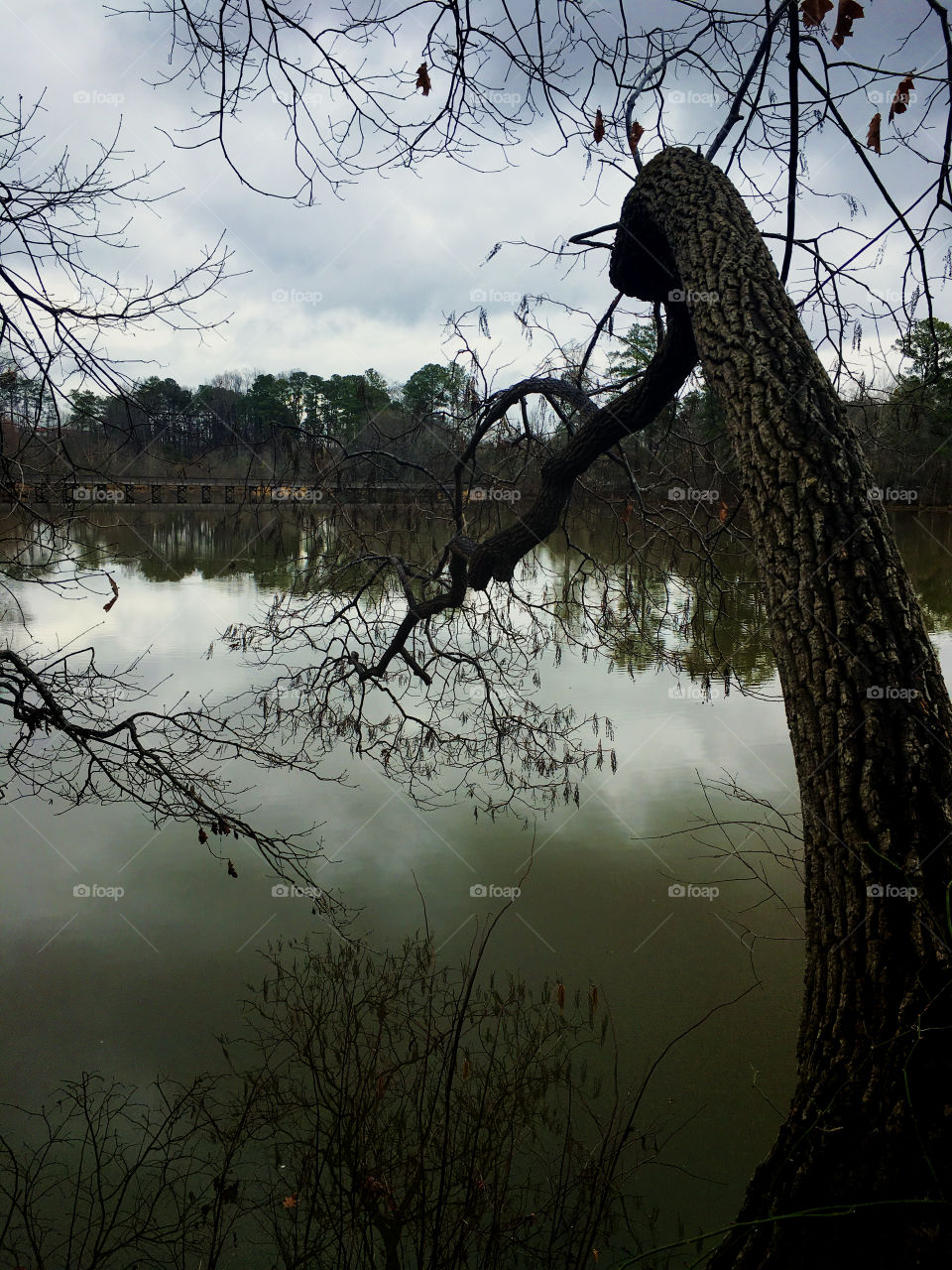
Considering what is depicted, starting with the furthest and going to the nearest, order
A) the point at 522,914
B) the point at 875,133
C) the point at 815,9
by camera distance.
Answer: the point at 522,914
the point at 875,133
the point at 815,9

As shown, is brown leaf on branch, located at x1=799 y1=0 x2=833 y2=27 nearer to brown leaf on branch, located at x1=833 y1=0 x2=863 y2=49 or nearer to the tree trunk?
brown leaf on branch, located at x1=833 y1=0 x2=863 y2=49

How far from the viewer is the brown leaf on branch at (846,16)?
1729 mm

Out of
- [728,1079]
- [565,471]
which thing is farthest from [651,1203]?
[565,471]

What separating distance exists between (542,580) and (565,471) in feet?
24.6

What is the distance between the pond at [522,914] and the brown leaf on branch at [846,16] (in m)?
2.37

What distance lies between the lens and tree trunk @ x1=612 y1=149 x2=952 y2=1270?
1.33 m

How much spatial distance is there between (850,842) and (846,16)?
5.59ft

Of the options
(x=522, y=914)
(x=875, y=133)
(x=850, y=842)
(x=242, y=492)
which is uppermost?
(x=875, y=133)

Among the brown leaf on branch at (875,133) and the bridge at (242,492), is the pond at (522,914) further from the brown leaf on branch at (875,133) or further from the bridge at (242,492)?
the brown leaf on branch at (875,133)

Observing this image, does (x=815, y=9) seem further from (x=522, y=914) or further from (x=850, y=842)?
(x=522, y=914)

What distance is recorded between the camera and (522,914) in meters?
3.85

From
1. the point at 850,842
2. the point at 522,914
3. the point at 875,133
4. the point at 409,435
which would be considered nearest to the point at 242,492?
the point at 409,435

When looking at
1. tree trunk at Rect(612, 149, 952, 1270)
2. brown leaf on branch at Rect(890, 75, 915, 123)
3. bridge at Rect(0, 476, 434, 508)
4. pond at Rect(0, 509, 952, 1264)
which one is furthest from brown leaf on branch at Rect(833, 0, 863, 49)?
bridge at Rect(0, 476, 434, 508)

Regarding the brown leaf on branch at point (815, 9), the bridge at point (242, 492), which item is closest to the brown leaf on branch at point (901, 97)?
the brown leaf on branch at point (815, 9)
